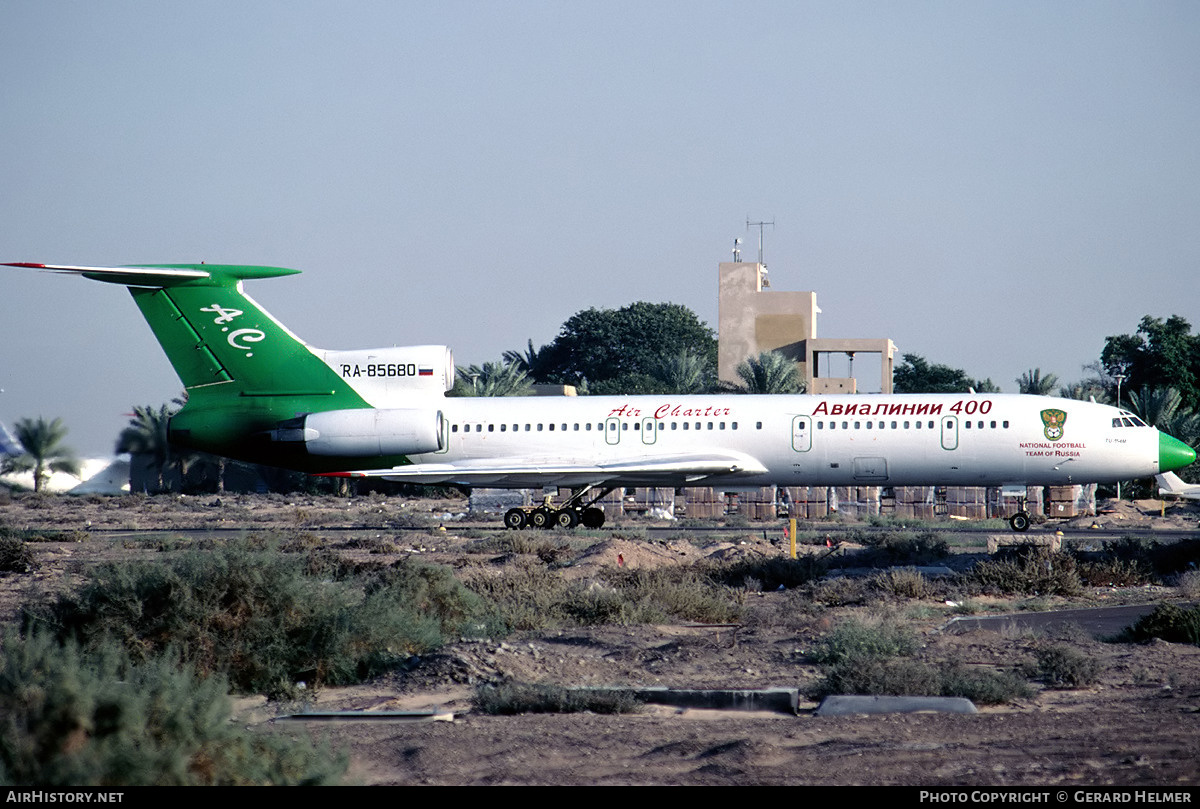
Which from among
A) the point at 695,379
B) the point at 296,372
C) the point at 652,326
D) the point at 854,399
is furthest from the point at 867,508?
the point at 652,326

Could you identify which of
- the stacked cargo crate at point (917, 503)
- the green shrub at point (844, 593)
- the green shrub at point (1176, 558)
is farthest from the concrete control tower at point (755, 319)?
the green shrub at point (844, 593)

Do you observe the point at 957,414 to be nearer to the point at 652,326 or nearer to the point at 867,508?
the point at 867,508

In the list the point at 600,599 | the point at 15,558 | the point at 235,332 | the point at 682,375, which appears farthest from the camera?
the point at 682,375

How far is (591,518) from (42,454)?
1288 centimetres

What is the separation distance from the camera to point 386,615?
11703 millimetres

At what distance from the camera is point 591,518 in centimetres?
3081

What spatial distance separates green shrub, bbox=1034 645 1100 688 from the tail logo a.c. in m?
21.7

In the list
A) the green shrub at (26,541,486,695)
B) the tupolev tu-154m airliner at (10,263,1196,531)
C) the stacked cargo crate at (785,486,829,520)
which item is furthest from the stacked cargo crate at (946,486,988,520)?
the green shrub at (26,541,486,695)

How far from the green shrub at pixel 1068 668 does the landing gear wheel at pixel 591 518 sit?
68.1 feet

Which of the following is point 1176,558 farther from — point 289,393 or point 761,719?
point 289,393

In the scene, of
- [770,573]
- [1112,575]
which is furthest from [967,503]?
[770,573]

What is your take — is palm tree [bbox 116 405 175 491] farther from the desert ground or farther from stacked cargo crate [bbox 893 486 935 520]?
stacked cargo crate [bbox 893 486 935 520]

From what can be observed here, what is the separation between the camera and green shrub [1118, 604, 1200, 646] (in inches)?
481

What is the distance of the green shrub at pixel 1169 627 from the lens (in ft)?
40.1
